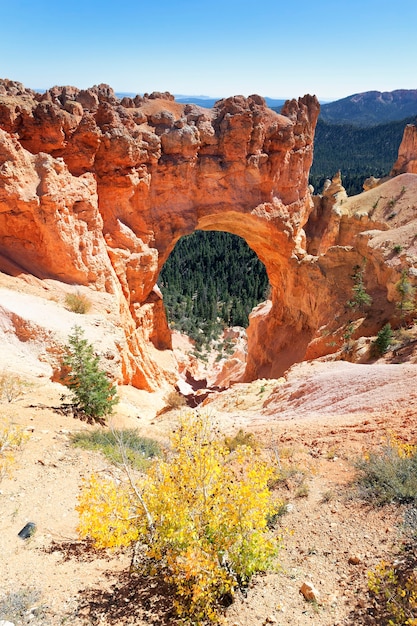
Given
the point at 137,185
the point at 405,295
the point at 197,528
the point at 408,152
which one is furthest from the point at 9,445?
the point at 408,152

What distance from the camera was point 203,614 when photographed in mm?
4398

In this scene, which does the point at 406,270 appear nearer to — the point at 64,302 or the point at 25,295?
the point at 64,302

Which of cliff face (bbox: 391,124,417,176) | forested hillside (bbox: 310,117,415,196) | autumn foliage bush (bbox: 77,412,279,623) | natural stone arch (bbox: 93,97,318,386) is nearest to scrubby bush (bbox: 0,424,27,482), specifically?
autumn foliage bush (bbox: 77,412,279,623)

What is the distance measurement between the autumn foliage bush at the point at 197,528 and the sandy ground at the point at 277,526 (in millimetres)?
418

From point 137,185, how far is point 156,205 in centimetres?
193

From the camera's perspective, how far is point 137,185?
2073 centimetres

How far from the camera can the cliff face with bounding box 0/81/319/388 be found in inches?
638

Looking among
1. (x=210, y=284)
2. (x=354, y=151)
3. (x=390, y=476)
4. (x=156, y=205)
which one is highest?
(x=354, y=151)

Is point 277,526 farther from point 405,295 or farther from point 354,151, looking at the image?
point 354,151

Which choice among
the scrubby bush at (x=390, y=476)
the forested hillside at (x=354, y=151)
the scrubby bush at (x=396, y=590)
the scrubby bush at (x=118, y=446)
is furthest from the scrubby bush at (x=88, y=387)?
the forested hillside at (x=354, y=151)

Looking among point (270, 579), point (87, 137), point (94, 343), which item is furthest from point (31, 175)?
point (270, 579)

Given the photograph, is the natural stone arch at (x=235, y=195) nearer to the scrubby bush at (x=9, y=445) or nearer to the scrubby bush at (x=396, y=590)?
the scrubby bush at (x=9, y=445)

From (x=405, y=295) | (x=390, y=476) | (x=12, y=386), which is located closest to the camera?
(x=390, y=476)

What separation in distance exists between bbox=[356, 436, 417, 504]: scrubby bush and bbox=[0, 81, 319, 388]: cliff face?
11.9 metres
